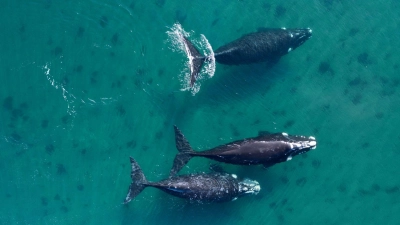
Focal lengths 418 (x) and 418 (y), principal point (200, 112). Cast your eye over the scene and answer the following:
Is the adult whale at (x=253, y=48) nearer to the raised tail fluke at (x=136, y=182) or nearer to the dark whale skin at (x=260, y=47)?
Answer: the dark whale skin at (x=260, y=47)

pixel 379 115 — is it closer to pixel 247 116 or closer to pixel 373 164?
pixel 373 164

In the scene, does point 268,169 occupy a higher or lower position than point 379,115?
lower

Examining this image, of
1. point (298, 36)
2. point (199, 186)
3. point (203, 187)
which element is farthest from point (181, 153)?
point (298, 36)

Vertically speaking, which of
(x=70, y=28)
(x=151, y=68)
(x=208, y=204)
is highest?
(x=70, y=28)

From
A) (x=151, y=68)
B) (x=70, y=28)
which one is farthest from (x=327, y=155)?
(x=70, y=28)

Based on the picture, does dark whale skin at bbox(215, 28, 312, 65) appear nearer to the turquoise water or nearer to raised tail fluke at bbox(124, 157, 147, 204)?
the turquoise water
